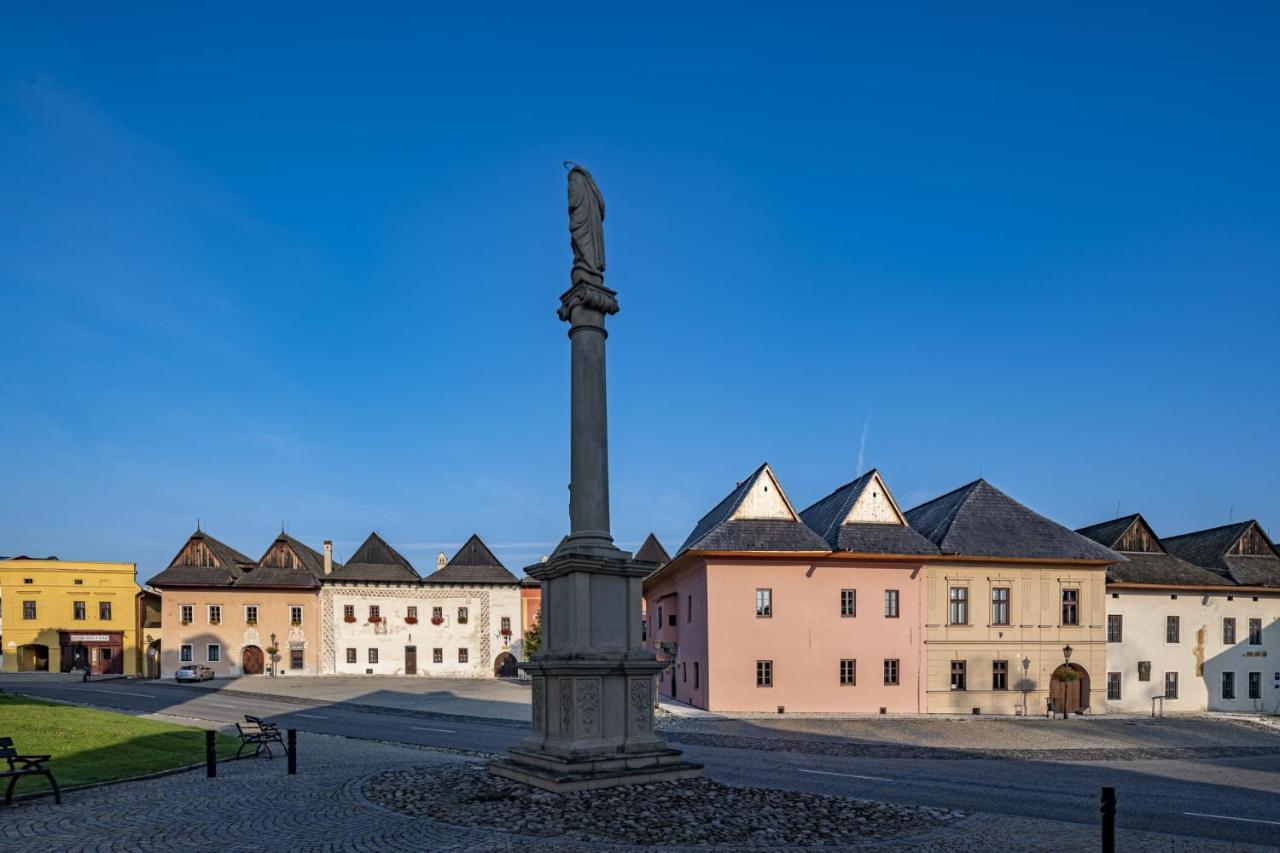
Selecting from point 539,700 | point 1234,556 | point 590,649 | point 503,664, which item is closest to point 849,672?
point 1234,556

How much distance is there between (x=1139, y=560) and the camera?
39.3 meters

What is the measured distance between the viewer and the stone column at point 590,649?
11.9 metres

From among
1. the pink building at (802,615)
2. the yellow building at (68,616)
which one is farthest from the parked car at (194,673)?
the pink building at (802,615)

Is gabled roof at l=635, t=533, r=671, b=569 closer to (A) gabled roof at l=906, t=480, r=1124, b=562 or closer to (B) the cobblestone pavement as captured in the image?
(A) gabled roof at l=906, t=480, r=1124, b=562

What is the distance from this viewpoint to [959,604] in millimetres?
34031

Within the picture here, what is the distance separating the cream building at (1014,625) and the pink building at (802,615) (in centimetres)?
90

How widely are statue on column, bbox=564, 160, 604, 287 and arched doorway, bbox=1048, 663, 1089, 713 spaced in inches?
1116

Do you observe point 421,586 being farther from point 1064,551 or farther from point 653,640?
point 1064,551

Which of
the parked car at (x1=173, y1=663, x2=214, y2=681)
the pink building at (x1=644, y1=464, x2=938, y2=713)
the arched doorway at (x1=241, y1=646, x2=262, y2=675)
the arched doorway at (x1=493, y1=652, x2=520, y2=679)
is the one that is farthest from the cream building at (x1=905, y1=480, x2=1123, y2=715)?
the arched doorway at (x1=241, y1=646, x2=262, y2=675)

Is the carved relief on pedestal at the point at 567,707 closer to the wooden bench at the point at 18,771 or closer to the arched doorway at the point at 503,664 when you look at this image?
the wooden bench at the point at 18,771

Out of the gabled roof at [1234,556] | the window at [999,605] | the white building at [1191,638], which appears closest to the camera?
the window at [999,605]

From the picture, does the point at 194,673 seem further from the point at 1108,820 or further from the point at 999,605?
the point at 1108,820

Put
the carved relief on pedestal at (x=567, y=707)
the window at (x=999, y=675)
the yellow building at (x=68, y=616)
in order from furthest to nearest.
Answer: the yellow building at (x=68, y=616)
the window at (x=999, y=675)
the carved relief on pedestal at (x=567, y=707)

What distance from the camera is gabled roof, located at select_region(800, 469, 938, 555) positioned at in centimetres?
3394
